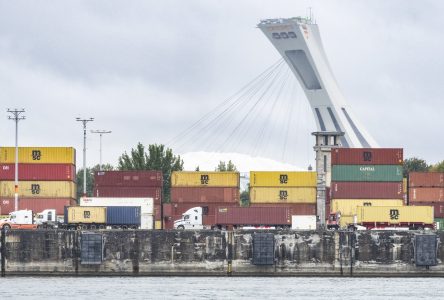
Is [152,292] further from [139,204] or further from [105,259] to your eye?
[139,204]

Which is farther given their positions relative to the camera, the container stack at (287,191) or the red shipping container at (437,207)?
the red shipping container at (437,207)

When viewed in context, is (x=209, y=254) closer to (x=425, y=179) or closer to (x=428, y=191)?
(x=425, y=179)

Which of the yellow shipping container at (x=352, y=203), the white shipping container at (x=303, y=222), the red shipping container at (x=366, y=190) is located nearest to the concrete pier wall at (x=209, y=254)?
the white shipping container at (x=303, y=222)

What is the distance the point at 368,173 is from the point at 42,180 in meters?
33.0

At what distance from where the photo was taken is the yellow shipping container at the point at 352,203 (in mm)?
165625

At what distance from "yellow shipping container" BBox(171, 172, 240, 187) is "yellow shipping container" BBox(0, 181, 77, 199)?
11474 mm

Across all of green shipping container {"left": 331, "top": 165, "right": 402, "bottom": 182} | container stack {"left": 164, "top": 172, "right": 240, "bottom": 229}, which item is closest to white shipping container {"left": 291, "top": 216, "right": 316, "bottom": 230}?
green shipping container {"left": 331, "top": 165, "right": 402, "bottom": 182}

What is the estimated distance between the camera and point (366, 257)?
143 meters

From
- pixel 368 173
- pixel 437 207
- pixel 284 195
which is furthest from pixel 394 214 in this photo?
pixel 284 195

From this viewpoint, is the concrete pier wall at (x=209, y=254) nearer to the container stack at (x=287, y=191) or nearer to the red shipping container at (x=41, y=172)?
the red shipping container at (x=41, y=172)

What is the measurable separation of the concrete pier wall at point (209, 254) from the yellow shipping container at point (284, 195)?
25635 millimetres

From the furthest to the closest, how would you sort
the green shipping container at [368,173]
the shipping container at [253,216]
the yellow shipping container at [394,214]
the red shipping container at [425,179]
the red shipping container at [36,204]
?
1. the red shipping container at [425,179]
2. the green shipping container at [368,173]
3. the red shipping container at [36,204]
4. the yellow shipping container at [394,214]
5. the shipping container at [253,216]

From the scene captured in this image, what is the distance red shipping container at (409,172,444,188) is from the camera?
171000 millimetres

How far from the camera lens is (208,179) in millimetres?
168625
